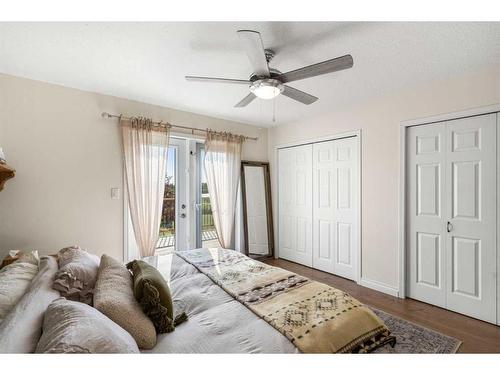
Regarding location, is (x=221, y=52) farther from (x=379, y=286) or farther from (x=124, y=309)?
(x=379, y=286)

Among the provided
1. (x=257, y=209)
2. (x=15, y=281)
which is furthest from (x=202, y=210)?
(x=15, y=281)

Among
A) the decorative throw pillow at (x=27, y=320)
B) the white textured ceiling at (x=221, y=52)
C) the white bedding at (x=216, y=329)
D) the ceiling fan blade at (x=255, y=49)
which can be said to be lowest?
the white bedding at (x=216, y=329)

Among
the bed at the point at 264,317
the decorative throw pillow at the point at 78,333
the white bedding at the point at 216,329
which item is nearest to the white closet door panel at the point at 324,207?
the bed at the point at 264,317

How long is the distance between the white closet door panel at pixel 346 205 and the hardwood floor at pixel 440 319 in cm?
34

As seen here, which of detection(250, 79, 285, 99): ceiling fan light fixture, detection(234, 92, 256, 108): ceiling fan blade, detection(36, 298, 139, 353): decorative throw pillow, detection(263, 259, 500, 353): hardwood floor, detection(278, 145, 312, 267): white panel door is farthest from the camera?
detection(278, 145, 312, 267): white panel door

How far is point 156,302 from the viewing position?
1258 millimetres

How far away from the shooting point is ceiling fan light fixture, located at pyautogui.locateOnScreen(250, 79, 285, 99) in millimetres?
1741

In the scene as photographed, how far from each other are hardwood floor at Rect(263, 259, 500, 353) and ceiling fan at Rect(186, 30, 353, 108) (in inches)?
91.6

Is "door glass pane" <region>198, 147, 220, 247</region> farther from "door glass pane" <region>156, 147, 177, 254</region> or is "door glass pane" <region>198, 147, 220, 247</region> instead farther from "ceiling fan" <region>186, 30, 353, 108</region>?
"ceiling fan" <region>186, 30, 353, 108</region>

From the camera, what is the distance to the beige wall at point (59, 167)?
90.4 inches

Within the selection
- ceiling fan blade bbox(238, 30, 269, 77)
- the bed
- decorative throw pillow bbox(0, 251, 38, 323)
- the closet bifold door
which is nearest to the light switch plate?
decorative throw pillow bbox(0, 251, 38, 323)

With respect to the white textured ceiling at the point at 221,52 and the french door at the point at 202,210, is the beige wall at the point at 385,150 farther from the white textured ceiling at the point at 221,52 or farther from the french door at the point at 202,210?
the french door at the point at 202,210
